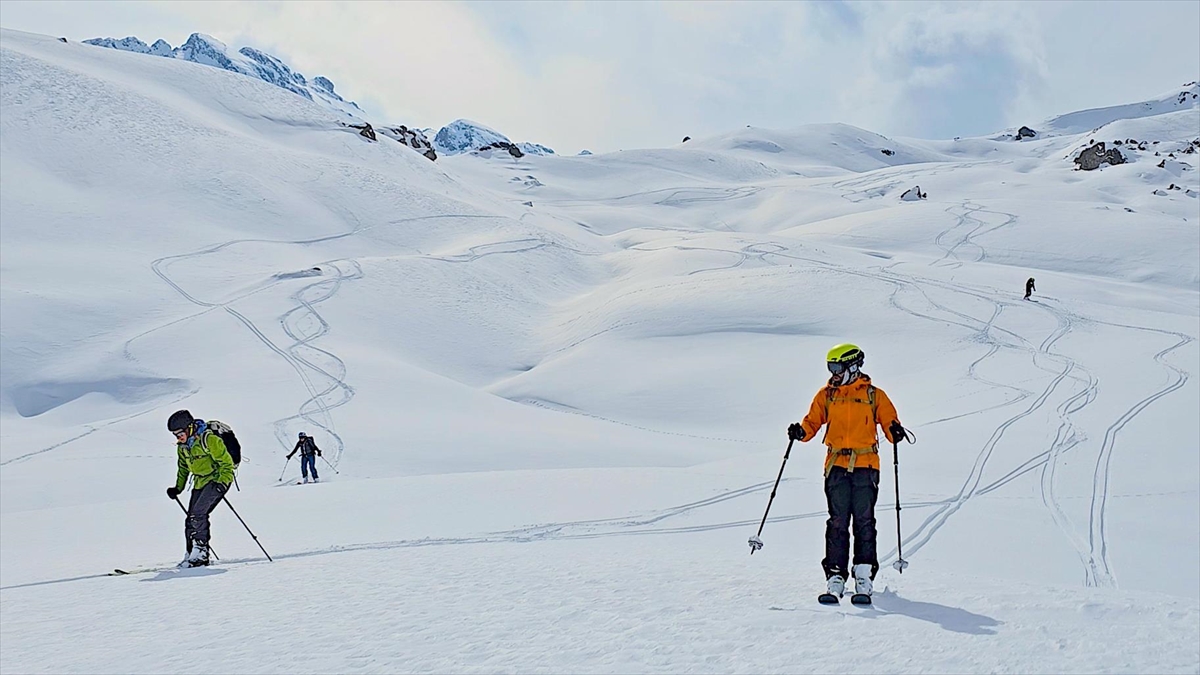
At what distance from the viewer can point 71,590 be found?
7.95 metres

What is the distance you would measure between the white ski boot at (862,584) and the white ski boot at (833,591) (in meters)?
0.10

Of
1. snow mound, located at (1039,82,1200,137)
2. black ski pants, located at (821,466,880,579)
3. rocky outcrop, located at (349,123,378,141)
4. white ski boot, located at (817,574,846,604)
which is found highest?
snow mound, located at (1039,82,1200,137)

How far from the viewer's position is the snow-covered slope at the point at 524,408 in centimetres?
579

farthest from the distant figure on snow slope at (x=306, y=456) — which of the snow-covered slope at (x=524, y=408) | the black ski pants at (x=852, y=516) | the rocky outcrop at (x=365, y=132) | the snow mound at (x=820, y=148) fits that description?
the snow mound at (x=820, y=148)

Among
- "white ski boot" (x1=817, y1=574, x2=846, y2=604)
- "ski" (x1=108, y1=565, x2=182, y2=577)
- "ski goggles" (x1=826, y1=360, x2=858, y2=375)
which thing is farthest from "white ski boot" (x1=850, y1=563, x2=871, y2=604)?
"ski" (x1=108, y1=565, x2=182, y2=577)

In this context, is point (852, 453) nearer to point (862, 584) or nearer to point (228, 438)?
point (862, 584)

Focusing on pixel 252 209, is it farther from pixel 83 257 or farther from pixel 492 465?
pixel 492 465

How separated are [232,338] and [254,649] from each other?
25.6 metres

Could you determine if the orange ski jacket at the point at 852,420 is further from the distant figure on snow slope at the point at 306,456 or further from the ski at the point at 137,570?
the distant figure on snow slope at the point at 306,456

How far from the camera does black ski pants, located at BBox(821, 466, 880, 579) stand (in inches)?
241

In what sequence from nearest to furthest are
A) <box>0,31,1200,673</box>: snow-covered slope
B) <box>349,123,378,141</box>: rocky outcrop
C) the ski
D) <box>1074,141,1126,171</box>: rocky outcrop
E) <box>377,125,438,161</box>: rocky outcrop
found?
<box>0,31,1200,673</box>: snow-covered slope → the ski → <box>349,123,378,141</box>: rocky outcrop → <box>377,125,438,161</box>: rocky outcrop → <box>1074,141,1126,171</box>: rocky outcrop

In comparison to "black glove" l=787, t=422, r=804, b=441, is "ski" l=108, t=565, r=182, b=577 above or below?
below

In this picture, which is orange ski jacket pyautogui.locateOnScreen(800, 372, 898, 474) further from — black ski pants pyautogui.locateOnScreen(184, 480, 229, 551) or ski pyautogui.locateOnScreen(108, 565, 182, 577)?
ski pyautogui.locateOnScreen(108, 565, 182, 577)

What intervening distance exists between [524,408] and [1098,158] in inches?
3809
